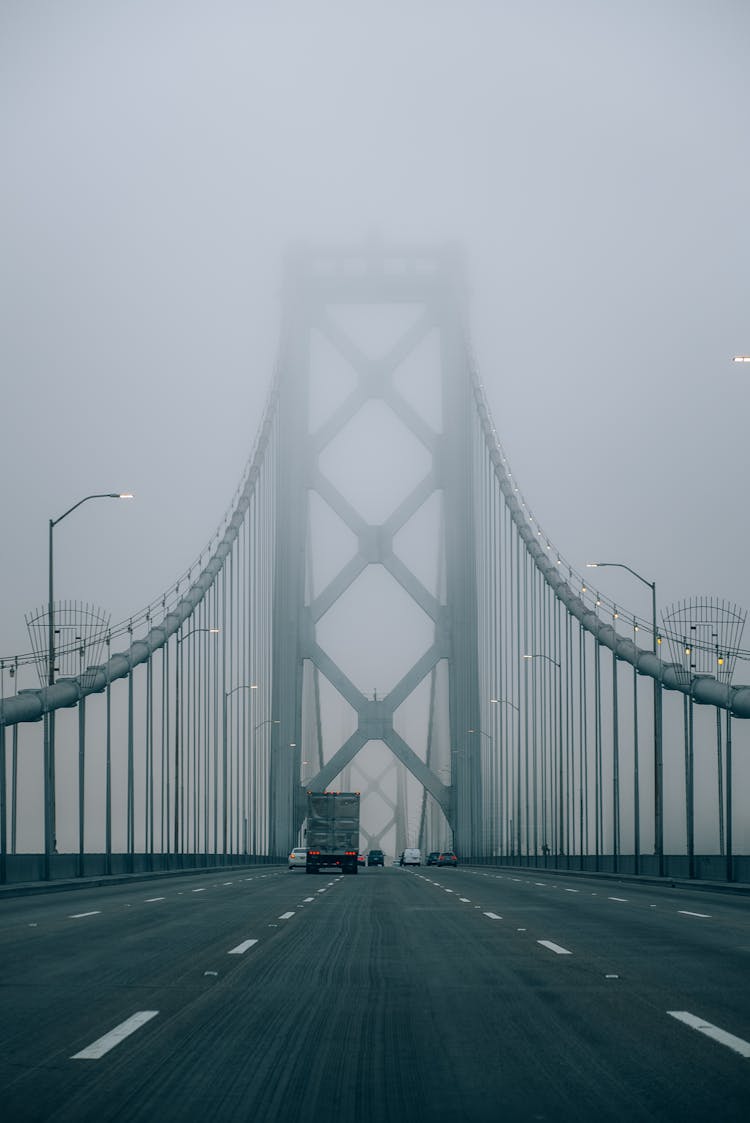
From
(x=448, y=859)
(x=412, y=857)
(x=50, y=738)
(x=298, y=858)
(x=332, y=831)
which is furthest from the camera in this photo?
(x=412, y=857)

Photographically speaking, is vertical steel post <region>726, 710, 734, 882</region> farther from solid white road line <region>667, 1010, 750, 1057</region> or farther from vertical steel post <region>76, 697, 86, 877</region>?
solid white road line <region>667, 1010, 750, 1057</region>

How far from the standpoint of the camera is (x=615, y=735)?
2111 inches

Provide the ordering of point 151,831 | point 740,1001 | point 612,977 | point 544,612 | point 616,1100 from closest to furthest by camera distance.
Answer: point 616,1100
point 740,1001
point 612,977
point 151,831
point 544,612

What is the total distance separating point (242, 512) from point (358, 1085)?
60.7m

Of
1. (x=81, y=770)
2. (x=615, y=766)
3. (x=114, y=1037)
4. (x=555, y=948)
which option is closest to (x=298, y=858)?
(x=615, y=766)

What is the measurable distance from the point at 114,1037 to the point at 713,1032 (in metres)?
3.11

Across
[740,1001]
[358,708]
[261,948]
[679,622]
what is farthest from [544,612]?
[740,1001]

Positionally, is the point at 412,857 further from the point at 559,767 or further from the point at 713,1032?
the point at 713,1032

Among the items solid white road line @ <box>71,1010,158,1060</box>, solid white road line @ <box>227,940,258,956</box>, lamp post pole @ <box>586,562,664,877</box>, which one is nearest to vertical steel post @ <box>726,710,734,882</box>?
lamp post pole @ <box>586,562,664,877</box>

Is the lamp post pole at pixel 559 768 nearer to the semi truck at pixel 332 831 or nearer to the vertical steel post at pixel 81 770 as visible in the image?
the semi truck at pixel 332 831

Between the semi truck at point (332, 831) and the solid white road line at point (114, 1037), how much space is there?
51.8 metres

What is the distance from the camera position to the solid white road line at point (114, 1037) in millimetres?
8336

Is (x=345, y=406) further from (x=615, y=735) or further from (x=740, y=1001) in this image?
(x=740, y=1001)

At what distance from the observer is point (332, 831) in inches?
2520
